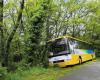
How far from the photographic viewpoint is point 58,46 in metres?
22.4

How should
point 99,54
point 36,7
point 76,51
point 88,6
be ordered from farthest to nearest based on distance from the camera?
point 99,54 → point 88,6 → point 76,51 → point 36,7

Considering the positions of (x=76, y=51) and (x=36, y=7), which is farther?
(x=76, y=51)

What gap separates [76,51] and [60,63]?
8.75 feet

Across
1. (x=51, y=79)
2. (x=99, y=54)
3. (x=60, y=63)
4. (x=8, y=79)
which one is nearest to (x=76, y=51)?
(x=60, y=63)

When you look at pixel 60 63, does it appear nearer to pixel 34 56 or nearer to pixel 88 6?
pixel 34 56

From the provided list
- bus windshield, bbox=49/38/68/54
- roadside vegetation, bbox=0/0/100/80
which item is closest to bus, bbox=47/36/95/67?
bus windshield, bbox=49/38/68/54

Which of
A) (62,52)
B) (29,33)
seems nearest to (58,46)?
(62,52)

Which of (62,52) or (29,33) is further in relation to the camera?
(62,52)

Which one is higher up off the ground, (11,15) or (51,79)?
(11,15)

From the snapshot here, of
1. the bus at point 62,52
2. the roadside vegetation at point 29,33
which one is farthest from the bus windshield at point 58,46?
the roadside vegetation at point 29,33

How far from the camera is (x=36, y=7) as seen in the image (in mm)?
20250

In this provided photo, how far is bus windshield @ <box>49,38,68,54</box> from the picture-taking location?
72.9 ft

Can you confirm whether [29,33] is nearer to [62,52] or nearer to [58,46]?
[58,46]

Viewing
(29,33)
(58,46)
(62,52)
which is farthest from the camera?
(58,46)
